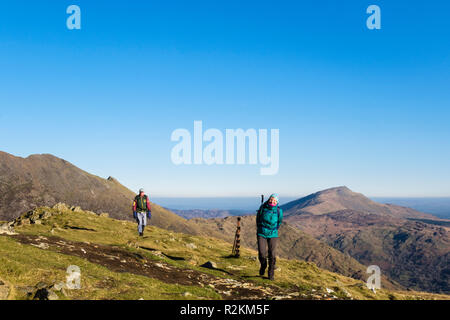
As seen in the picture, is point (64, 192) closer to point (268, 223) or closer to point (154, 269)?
point (154, 269)

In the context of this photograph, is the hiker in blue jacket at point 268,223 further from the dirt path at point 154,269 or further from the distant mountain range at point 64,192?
the distant mountain range at point 64,192

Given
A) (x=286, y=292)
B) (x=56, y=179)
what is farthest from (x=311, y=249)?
(x=286, y=292)

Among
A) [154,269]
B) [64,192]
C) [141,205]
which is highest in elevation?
[141,205]

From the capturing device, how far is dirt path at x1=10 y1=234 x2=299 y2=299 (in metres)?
13.7

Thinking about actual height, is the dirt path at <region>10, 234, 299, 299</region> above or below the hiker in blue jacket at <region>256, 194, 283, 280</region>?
below

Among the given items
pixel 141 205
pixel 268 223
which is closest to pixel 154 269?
pixel 268 223

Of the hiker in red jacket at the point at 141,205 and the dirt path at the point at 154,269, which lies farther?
the hiker in red jacket at the point at 141,205

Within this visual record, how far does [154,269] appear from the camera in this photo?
1609 cm

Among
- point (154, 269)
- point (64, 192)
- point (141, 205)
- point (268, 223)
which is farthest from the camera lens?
point (64, 192)

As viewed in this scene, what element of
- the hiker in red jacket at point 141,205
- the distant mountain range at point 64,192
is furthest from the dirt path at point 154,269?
the distant mountain range at point 64,192

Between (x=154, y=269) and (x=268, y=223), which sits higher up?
(x=268, y=223)

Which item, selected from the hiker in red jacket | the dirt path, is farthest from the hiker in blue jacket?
the hiker in red jacket

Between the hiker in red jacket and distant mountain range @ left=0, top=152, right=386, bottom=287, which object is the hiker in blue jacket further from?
distant mountain range @ left=0, top=152, right=386, bottom=287

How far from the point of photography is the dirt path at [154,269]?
13727mm
